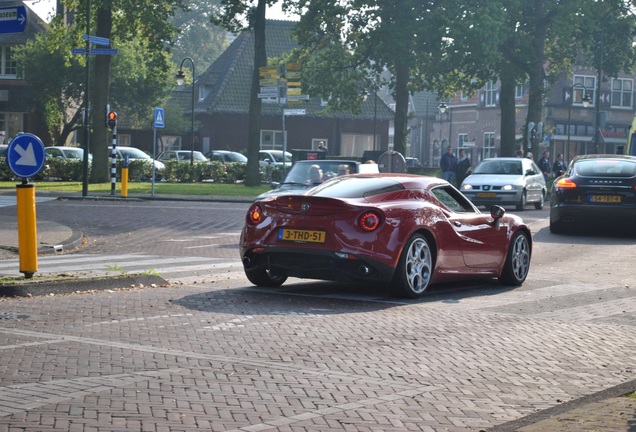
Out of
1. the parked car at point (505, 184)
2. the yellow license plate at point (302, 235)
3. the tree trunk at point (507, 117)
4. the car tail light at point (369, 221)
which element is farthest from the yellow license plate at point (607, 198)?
the tree trunk at point (507, 117)

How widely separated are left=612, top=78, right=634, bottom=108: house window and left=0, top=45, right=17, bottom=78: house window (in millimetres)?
39947

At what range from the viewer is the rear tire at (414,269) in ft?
38.3

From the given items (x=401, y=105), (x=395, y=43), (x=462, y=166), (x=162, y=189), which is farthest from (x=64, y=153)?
(x=462, y=166)

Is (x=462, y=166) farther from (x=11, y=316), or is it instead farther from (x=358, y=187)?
(x=11, y=316)

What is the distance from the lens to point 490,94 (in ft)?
279

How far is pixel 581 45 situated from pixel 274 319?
140ft

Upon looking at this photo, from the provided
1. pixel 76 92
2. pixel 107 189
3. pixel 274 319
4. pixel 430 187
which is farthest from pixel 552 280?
pixel 76 92

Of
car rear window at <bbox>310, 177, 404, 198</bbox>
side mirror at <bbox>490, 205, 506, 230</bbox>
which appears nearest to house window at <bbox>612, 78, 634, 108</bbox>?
side mirror at <bbox>490, 205, 506, 230</bbox>

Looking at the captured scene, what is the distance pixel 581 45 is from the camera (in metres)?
50.4

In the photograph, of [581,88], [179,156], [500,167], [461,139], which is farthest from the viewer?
[461,139]

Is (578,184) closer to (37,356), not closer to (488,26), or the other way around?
(37,356)

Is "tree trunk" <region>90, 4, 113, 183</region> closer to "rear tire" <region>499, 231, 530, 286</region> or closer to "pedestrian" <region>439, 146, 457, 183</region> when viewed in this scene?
"pedestrian" <region>439, 146, 457, 183</region>

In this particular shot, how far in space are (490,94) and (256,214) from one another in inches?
2940

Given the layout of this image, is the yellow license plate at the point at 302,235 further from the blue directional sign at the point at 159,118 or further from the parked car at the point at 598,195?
the blue directional sign at the point at 159,118
